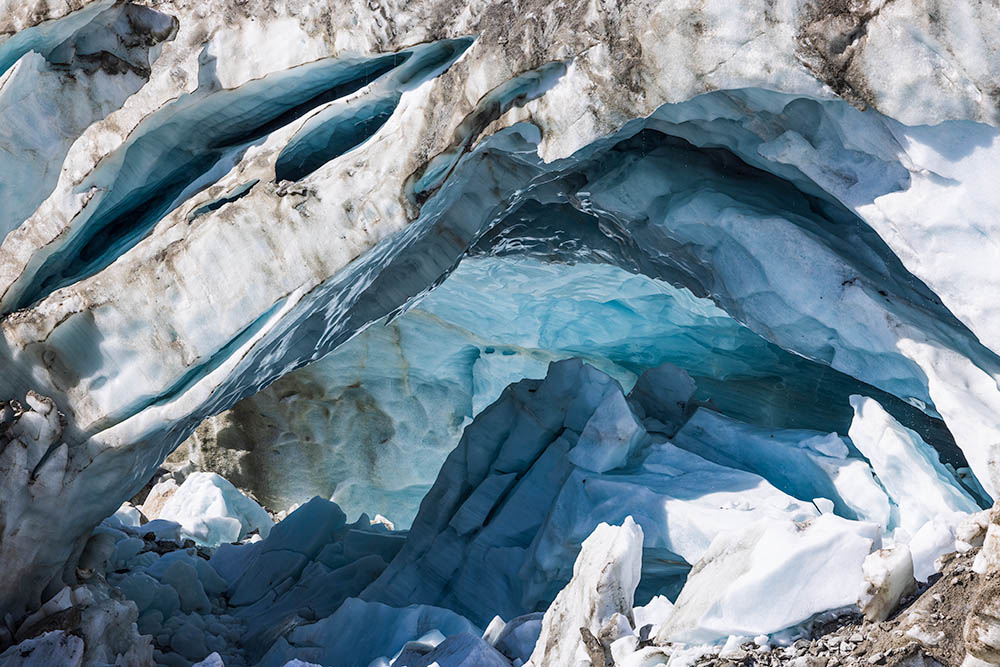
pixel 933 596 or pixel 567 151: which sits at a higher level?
pixel 567 151

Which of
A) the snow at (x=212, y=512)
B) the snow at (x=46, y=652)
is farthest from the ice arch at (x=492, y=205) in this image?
the snow at (x=212, y=512)

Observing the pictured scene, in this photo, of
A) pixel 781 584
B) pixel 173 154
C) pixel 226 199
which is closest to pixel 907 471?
pixel 781 584

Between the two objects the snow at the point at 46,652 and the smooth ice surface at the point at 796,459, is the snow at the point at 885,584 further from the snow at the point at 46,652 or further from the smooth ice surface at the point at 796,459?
the snow at the point at 46,652

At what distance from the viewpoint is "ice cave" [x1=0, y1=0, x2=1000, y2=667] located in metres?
2.97

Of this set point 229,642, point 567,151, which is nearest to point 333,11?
point 567,151

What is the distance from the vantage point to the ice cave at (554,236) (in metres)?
2.97

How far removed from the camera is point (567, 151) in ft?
12.0

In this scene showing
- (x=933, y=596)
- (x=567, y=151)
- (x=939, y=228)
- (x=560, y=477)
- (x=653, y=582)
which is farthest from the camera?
(x=560, y=477)

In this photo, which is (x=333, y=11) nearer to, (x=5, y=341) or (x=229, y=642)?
(x=5, y=341)

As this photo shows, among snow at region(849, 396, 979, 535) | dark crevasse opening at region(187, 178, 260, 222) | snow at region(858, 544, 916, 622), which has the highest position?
dark crevasse opening at region(187, 178, 260, 222)

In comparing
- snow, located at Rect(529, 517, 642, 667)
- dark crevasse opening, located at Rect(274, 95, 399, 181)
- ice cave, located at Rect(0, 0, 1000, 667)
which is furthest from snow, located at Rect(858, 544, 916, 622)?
dark crevasse opening, located at Rect(274, 95, 399, 181)

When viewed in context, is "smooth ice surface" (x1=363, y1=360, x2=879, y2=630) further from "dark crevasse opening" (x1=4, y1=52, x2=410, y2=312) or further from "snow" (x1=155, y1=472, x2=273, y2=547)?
"snow" (x1=155, y1=472, x2=273, y2=547)

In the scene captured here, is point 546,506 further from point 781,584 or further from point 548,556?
point 781,584

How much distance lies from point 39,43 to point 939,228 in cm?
406
